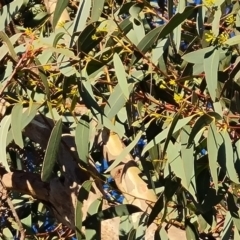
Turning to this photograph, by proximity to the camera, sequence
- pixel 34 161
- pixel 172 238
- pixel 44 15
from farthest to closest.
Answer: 1. pixel 34 161
2. pixel 44 15
3. pixel 172 238

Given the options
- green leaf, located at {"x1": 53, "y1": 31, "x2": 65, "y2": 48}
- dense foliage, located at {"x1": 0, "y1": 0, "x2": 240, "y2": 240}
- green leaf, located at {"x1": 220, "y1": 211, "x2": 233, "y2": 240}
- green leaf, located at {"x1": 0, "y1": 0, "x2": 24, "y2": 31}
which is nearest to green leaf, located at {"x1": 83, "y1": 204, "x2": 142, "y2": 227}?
dense foliage, located at {"x1": 0, "y1": 0, "x2": 240, "y2": 240}

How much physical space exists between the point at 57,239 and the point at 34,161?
0.46 meters

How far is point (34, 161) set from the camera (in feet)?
9.20

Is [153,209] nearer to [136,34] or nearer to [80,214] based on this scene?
[80,214]

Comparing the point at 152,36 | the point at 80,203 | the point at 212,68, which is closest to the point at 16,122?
the point at 80,203

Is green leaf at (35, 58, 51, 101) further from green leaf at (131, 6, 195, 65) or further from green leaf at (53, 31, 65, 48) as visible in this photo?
green leaf at (131, 6, 195, 65)

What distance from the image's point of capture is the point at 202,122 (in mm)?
1489

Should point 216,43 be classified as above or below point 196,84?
above

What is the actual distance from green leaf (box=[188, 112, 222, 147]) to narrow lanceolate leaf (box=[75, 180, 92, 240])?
39cm

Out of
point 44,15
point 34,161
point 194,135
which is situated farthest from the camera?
point 34,161

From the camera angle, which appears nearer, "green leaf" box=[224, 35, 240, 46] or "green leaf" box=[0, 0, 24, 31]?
"green leaf" box=[224, 35, 240, 46]

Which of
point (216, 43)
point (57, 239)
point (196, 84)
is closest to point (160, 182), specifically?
point (196, 84)

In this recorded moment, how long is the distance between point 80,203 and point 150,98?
0.32m

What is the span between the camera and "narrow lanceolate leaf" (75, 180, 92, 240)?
1.75 metres
